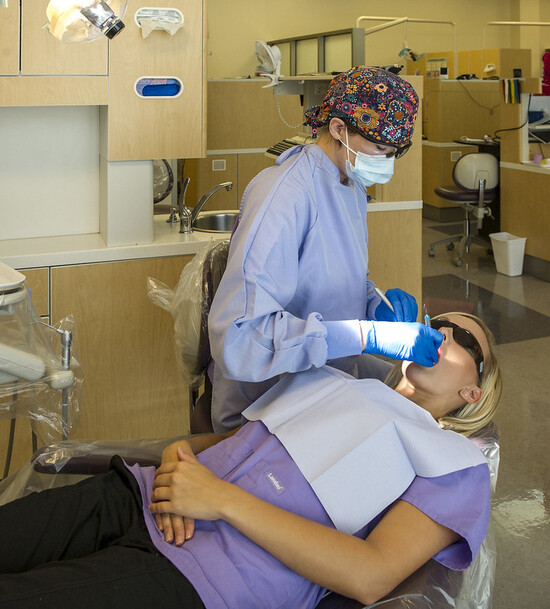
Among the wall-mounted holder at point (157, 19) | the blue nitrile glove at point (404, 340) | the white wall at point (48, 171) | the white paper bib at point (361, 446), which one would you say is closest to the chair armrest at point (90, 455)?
the white paper bib at point (361, 446)

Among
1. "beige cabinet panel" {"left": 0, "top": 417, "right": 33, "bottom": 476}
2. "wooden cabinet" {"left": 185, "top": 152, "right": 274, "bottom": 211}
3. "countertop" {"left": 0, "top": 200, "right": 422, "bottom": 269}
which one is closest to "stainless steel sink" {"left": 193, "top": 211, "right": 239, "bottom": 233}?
"countertop" {"left": 0, "top": 200, "right": 422, "bottom": 269}

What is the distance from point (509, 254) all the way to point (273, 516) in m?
4.44

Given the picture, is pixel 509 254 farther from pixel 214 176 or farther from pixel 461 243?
pixel 214 176

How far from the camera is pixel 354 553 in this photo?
116cm

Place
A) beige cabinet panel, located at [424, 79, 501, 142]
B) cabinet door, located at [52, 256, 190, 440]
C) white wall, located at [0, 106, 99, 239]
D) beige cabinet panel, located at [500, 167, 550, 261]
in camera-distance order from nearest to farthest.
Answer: cabinet door, located at [52, 256, 190, 440], white wall, located at [0, 106, 99, 239], beige cabinet panel, located at [500, 167, 550, 261], beige cabinet panel, located at [424, 79, 501, 142]

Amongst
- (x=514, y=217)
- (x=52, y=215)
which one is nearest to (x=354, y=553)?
(x=52, y=215)

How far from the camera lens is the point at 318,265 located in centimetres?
167

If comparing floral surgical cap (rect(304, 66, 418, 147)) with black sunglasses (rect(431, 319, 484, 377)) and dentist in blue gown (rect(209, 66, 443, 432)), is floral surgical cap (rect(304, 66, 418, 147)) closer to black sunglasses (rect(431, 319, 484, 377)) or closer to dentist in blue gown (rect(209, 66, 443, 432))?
dentist in blue gown (rect(209, 66, 443, 432))

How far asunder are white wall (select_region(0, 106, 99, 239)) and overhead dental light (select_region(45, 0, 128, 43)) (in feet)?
3.43

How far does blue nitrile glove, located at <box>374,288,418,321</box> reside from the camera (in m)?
1.75

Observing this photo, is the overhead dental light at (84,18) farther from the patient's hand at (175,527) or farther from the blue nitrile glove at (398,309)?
the patient's hand at (175,527)

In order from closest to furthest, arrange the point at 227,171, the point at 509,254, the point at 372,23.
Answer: the point at 509,254
the point at 227,171
the point at 372,23

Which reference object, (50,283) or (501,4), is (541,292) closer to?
(50,283)

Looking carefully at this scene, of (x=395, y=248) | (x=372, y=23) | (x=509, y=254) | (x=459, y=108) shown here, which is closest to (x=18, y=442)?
(x=395, y=248)
